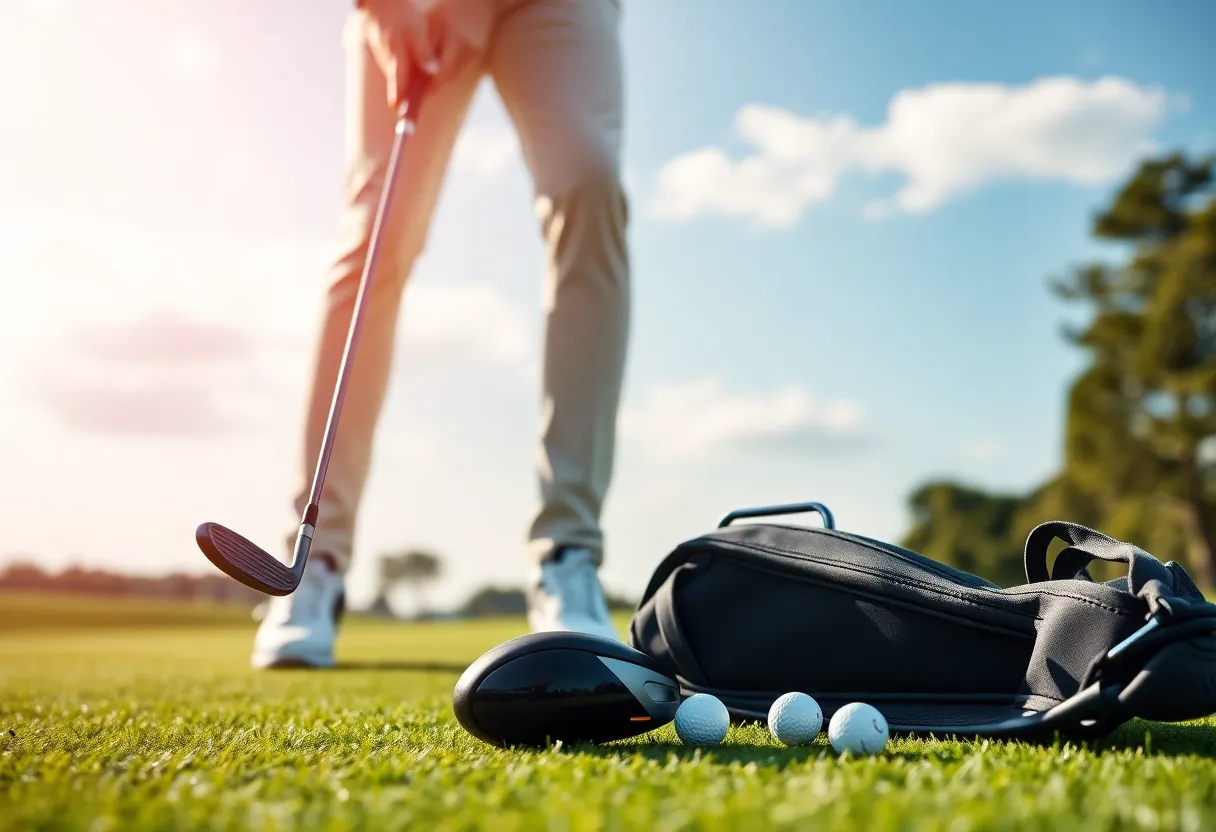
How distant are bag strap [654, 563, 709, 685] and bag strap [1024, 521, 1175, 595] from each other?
669 mm

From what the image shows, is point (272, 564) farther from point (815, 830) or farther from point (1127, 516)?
point (1127, 516)

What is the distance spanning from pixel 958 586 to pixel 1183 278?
2712cm

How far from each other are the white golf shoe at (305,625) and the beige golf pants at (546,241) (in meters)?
0.09

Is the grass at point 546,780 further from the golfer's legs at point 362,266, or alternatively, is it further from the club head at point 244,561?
the golfer's legs at point 362,266

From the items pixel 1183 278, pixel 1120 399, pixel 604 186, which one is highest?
pixel 1183 278

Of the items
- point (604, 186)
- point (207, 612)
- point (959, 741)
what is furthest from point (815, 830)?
point (207, 612)

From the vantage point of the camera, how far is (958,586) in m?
1.58

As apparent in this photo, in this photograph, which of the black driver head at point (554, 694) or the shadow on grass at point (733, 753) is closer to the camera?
the shadow on grass at point (733, 753)

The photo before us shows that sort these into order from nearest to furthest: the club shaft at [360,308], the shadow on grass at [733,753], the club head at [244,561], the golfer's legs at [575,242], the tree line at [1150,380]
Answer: the shadow on grass at [733,753] → the club head at [244,561] → the club shaft at [360,308] → the golfer's legs at [575,242] → the tree line at [1150,380]

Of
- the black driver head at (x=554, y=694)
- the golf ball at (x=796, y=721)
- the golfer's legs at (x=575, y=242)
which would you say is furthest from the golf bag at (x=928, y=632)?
the golfer's legs at (x=575, y=242)

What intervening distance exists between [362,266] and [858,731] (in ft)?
8.12

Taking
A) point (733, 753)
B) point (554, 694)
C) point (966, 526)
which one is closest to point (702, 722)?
point (733, 753)

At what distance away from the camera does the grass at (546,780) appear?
2.92 ft

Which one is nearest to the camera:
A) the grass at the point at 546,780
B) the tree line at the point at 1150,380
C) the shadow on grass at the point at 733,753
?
the grass at the point at 546,780
